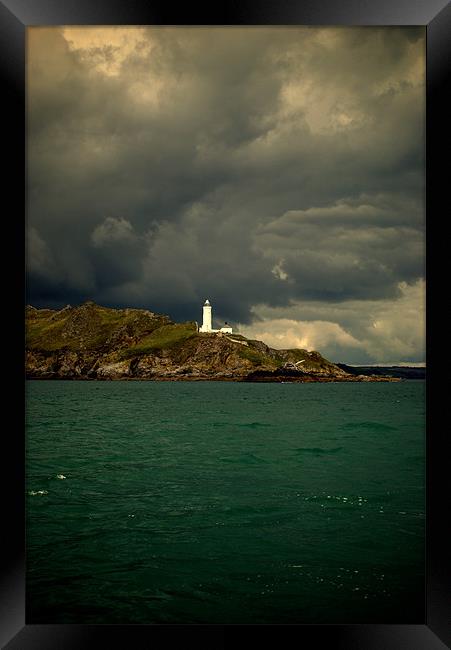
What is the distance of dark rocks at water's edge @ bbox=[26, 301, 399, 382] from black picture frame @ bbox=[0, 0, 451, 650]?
69.7m

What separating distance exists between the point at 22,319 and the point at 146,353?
3023 inches

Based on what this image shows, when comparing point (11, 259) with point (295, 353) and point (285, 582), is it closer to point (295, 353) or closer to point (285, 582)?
point (285, 582)

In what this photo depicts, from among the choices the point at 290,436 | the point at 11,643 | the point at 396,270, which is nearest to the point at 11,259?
the point at 11,643

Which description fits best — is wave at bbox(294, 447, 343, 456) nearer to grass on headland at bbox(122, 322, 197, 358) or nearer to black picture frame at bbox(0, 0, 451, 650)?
black picture frame at bbox(0, 0, 451, 650)

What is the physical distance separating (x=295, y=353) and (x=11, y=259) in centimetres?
7554

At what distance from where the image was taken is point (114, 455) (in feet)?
49.1

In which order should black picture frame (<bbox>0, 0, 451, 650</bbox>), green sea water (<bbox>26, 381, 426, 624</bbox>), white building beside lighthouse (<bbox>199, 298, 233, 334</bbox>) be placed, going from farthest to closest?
white building beside lighthouse (<bbox>199, 298, 233, 334</bbox>), green sea water (<bbox>26, 381, 426, 624</bbox>), black picture frame (<bbox>0, 0, 451, 650</bbox>)

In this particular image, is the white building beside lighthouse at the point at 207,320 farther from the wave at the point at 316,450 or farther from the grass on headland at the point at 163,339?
the wave at the point at 316,450

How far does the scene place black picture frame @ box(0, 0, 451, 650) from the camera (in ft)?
8.23

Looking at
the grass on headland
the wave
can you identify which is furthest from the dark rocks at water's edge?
the wave

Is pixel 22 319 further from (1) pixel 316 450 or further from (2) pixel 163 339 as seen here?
(2) pixel 163 339

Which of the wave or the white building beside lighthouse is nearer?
the wave

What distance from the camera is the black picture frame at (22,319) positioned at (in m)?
2.51

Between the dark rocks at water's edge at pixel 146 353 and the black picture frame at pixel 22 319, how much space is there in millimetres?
69651
